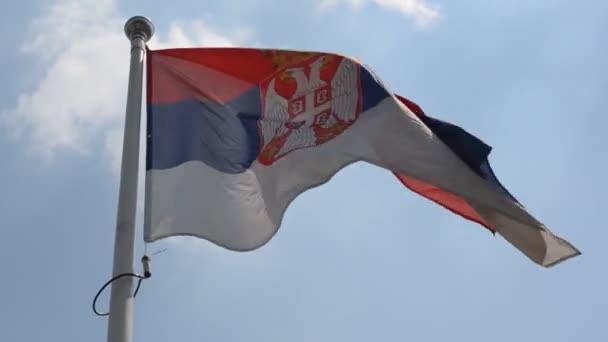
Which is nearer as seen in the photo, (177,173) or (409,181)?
(177,173)

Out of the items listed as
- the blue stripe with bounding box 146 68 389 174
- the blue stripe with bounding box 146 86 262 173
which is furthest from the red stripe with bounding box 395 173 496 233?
the blue stripe with bounding box 146 86 262 173

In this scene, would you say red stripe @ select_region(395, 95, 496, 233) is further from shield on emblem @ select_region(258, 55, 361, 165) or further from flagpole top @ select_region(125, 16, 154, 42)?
flagpole top @ select_region(125, 16, 154, 42)

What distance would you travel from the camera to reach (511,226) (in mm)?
10070

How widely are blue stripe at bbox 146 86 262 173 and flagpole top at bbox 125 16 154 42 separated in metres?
1.13

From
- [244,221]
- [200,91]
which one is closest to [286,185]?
[244,221]

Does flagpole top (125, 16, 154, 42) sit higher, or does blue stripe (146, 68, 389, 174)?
flagpole top (125, 16, 154, 42)

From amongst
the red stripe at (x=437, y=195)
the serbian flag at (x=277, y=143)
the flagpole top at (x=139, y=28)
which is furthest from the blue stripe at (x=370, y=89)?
the flagpole top at (x=139, y=28)

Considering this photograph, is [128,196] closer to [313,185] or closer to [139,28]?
[313,185]

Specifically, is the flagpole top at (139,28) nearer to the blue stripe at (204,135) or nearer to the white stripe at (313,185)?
the blue stripe at (204,135)

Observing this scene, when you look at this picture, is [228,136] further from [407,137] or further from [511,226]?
[511,226]

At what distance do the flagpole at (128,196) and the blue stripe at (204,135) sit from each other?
0.67 ft

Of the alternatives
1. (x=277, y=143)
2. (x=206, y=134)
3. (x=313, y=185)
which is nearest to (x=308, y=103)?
(x=277, y=143)

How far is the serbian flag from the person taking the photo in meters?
8.98

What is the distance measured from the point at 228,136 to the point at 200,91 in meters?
0.72
